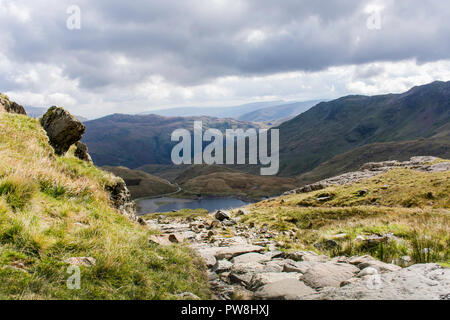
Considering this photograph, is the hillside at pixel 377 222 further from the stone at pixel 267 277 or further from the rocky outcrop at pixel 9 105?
the rocky outcrop at pixel 9 105

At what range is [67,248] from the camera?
6.25 m

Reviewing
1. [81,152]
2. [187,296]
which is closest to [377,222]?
[187,296]

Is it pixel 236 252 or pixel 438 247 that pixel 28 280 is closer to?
pixel 236 252

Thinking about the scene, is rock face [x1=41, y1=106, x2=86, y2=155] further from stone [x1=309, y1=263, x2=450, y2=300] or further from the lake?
the lake

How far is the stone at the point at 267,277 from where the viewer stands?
711cm

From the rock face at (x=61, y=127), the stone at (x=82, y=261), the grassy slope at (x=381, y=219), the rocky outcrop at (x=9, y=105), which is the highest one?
the rocky outcrop at (x=9, y=105)

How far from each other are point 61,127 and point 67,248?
1166 cm

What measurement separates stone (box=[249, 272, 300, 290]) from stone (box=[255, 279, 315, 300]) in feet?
0.87

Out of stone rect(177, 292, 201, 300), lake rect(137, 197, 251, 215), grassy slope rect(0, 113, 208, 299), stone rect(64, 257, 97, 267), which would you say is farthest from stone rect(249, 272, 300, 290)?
lake rect(137, 197, 251, 215)

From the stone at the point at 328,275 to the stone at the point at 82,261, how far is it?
4967 millimetres

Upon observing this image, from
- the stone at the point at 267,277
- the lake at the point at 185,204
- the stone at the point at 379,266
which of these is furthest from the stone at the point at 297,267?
the lake at the point at 185,204

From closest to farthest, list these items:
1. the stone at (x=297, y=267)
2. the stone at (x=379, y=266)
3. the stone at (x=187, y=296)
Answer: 1. the stone at (x=187, y=296)
2. the stone at (x=379, y=266)
3. the stone at (x=297, y=267)
